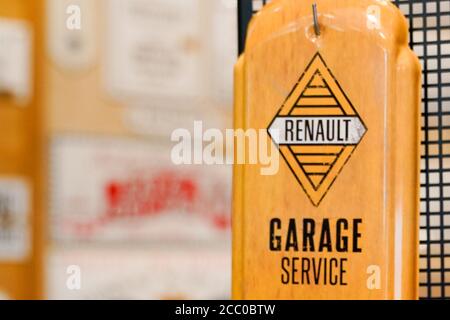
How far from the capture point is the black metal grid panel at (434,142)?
0.43m

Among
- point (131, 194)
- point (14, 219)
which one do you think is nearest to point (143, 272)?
point (131, 194)

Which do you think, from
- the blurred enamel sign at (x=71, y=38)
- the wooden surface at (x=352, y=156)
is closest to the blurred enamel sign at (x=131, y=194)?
the blurred enamel sign at (x=71, y=38)

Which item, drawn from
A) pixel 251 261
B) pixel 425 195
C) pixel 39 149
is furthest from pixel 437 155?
pixel 39 149

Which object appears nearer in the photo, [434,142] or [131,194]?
[434,142]

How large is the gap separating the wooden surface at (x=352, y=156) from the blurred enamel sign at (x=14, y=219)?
3.48 feet

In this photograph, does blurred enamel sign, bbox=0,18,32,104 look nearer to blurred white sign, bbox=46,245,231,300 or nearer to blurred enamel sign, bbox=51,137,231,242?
blurred enamel sign, bbox=51,137,231,242

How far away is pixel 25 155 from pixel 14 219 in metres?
A: 0.12

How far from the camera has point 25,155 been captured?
1.41 meters

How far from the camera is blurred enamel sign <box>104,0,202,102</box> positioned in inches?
59.0

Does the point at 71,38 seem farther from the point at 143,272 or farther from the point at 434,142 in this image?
the point at 434,142

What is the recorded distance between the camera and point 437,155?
1.43 ft

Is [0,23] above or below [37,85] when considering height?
above
